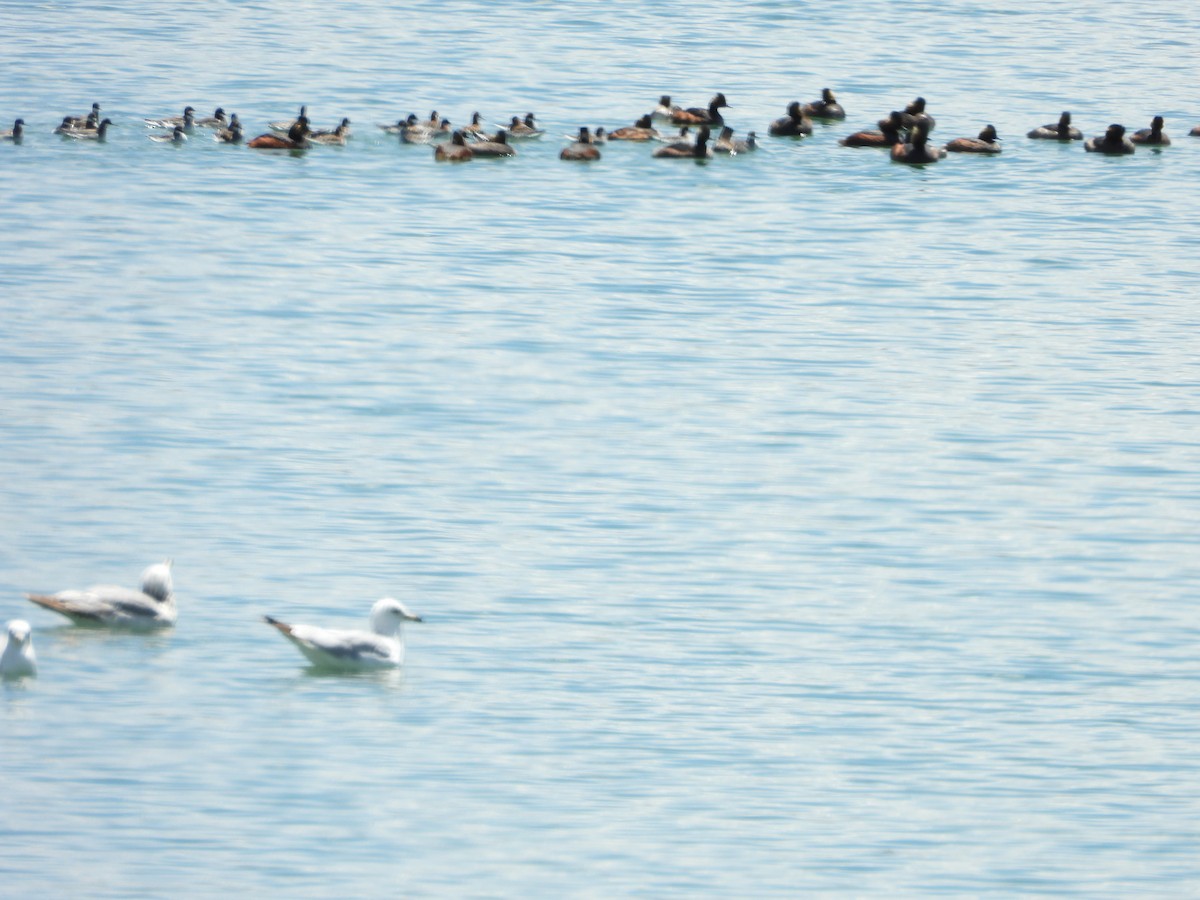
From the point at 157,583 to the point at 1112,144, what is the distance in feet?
80.4

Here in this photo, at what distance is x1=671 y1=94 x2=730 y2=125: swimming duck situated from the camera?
129 feet

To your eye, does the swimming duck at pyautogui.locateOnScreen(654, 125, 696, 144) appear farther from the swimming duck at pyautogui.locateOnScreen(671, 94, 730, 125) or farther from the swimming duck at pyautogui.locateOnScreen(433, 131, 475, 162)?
the swimming duck at pyautogui.locateOnScreen(433, 131, 475, 162)

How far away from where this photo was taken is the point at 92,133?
36.9 meters

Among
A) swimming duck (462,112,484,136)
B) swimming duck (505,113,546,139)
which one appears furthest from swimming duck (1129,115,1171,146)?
swimming duck (462,112,484,136)

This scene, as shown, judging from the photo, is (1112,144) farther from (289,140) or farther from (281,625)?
(281,625)

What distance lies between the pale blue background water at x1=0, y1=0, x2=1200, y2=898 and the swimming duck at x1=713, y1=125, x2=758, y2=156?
278 mm

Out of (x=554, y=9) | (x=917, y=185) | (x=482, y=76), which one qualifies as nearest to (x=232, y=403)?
(x=917, y=185)

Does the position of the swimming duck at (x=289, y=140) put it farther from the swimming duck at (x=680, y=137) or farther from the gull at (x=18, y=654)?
the gull at (x=18, y=654)

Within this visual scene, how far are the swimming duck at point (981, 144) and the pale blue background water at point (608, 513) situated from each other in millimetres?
686

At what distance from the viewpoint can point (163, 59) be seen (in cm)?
4794

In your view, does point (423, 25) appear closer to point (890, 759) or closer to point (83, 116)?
point (83, 116)

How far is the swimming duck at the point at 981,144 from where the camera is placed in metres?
38.1

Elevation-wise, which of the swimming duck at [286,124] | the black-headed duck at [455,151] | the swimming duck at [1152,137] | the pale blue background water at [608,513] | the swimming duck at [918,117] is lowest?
the pale blue background water at [608,513]

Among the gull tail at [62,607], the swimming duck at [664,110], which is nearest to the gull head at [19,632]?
the gull tail at [62,607]
